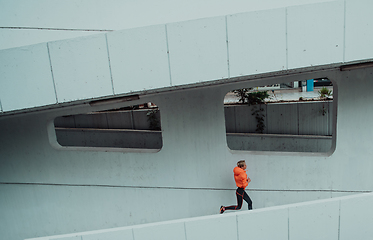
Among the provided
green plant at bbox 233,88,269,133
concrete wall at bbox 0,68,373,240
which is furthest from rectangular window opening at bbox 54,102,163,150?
green plant at bbox 233,88,269,133

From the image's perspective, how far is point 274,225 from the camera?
4438 millimetres

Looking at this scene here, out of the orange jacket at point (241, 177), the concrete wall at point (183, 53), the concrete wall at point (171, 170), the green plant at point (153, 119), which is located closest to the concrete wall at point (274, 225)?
the orange jacket at point (241, 177)

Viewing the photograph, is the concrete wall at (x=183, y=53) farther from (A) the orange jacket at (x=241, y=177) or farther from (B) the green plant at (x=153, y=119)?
(B) the green plant at (x=153, y=119)

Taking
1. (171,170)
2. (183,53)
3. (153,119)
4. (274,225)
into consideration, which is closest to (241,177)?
(274,225)

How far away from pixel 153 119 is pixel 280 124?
4.79 metres

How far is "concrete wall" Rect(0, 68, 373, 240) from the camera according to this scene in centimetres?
613

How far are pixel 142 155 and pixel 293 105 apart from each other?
226 inches

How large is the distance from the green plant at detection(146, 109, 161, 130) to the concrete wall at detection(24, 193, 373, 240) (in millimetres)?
6028

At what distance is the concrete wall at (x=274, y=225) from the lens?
4.36 m

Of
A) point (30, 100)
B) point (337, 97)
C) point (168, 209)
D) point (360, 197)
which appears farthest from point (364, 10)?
point (168, 209)

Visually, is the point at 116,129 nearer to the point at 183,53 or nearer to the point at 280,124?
the point at 280,124

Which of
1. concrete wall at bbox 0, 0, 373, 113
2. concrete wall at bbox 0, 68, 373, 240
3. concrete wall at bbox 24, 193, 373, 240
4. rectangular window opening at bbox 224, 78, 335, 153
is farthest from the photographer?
rectangular window opening at bbox 224, 78, 335, 153

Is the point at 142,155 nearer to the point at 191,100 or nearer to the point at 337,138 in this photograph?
the point at 191,100

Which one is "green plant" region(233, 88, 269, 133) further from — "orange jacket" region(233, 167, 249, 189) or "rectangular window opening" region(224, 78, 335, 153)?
"orange jacket" region(233, 167, 249, 189)
